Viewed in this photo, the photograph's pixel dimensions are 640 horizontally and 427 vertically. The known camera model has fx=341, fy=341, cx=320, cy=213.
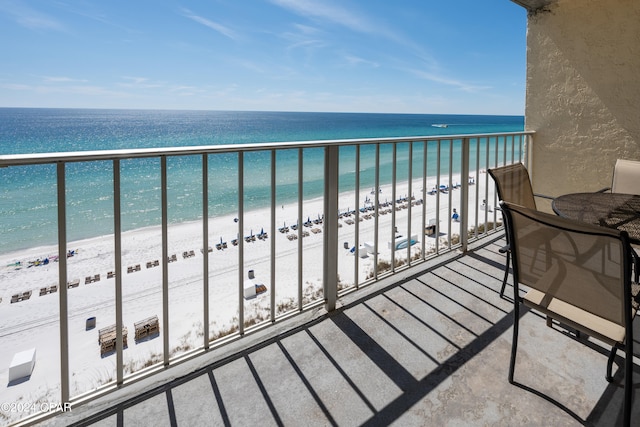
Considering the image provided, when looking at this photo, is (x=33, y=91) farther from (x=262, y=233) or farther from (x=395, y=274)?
(x=395, y=274)

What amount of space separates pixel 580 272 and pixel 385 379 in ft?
2.78

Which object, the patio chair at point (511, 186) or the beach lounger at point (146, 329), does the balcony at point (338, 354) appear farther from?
the beach lounger at point (146, 329)

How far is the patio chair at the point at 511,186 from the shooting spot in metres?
2.04

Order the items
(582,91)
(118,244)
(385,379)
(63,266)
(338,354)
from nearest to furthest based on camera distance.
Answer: (63,266), (118,244), (385,379), (338,354), (582,91)

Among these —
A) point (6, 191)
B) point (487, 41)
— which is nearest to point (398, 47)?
point (487, 41)

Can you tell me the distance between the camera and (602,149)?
3439 millimetres

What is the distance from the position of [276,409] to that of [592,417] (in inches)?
45.3

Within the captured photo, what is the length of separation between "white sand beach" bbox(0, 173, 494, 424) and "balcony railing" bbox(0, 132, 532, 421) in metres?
0.03

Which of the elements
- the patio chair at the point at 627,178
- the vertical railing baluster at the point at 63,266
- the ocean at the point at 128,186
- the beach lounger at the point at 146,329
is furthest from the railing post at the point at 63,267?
the ocean at the point at 128,186

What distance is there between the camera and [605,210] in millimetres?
1703

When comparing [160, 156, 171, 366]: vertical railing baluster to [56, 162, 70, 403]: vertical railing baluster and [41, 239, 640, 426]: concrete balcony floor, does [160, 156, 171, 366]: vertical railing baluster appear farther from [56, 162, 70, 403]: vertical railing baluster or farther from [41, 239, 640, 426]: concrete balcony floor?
[56, 162, 70, 403]: vertical railing baluster

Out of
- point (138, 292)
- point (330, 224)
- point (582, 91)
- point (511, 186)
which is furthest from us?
point (138, 292)

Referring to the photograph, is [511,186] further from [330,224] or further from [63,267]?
[63,267]

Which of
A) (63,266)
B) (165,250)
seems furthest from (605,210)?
(63,266)
